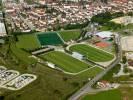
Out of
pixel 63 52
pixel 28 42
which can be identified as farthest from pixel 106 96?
pixel 28 42

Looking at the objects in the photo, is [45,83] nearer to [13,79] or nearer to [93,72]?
[13,79]

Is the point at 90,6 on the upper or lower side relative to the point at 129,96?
upper

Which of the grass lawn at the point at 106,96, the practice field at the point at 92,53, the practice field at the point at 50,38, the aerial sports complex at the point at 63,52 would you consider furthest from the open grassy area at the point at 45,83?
the practice field at the point at 50,38

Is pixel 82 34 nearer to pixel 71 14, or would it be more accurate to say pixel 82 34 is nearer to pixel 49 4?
pixel 71 14

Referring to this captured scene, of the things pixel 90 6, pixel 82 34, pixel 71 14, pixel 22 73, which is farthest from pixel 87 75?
pixel 90 6

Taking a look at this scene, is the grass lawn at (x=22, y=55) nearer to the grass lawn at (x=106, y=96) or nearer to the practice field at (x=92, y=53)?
the practice field at (x=92, y=53)
